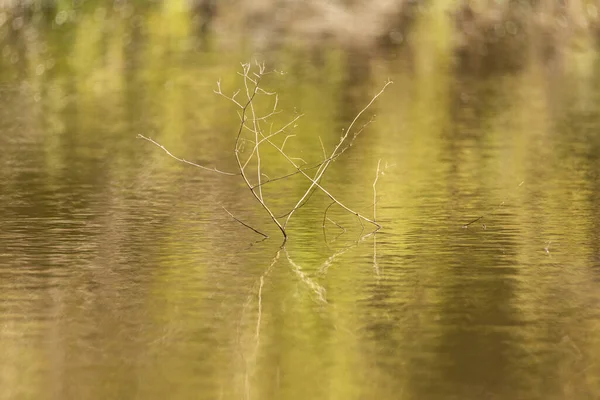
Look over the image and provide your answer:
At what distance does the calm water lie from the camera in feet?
21.1

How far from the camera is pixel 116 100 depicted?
830 inches

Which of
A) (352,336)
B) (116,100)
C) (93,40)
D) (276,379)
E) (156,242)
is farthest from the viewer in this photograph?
(93,40)

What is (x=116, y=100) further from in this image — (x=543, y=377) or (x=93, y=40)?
(x=543, y=377)

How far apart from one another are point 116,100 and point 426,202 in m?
10.4

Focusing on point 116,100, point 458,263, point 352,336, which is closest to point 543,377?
point 352,336

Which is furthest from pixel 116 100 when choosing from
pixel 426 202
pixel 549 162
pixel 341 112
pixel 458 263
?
pixel 458 263

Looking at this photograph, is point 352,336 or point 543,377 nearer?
point 543,377

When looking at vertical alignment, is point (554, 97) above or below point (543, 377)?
above

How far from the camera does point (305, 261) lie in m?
9.21

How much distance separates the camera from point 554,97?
2145cm

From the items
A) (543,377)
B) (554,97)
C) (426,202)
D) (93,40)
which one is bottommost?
(543,377)

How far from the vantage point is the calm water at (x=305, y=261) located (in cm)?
643

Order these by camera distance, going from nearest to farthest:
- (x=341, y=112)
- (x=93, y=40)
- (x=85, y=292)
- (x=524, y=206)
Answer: (x=85, y=292) < (x=524, y=206) < (x=341, y=112) < (x=93, y=40)

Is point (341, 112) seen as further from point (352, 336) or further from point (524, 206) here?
point (352, 336)
